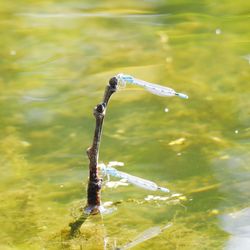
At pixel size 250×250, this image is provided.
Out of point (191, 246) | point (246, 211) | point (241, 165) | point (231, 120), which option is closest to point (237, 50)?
point (231, 120)

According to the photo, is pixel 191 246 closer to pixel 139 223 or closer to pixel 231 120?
pixel 139 223

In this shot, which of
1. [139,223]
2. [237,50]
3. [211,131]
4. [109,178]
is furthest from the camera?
[237,50]

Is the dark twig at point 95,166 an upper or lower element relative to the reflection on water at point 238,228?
upper

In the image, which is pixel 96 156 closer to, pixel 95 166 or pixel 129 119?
pixel 95 166

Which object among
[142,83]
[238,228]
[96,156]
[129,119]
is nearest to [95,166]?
[96,156]

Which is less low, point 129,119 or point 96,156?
point 96,156

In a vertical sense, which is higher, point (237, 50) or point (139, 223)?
point (237, 50)

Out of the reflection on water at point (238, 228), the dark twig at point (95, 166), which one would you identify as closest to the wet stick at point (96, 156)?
the dark twig at point (95, 166)

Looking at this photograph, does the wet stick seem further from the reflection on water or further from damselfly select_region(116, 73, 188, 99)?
the reflection on water

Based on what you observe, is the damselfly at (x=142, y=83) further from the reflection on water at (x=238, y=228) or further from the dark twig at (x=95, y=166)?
→ the reflection on water at (x=238, y=228)
